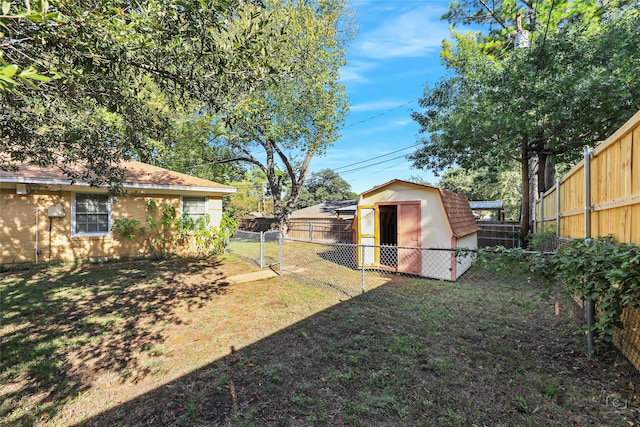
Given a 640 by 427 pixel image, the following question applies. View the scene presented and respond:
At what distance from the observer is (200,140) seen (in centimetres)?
1441

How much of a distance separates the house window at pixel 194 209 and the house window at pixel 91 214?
7.42ft

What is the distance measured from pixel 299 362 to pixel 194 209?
8763 mm

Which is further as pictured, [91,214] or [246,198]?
[246,198]

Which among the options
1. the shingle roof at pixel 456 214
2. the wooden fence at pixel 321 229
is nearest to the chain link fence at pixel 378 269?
the shingle roof at pixel 456 214

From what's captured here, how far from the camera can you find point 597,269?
2.17m

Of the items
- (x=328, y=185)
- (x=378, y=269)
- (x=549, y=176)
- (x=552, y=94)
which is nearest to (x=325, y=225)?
(x=378, y=269)

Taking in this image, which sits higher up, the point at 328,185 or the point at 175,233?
the point at 328,185

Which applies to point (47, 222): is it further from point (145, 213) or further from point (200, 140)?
point (200, 140)

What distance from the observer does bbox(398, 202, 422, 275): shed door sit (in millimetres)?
7359

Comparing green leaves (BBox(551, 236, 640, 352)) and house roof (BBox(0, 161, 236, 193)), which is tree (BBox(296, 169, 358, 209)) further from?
green leaves (BBox(551, 236, 640, 352))

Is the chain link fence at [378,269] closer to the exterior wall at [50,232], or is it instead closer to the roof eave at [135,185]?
the roof eave at [135,185]

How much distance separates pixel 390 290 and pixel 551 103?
279 inches

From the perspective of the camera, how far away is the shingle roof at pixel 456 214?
693cm

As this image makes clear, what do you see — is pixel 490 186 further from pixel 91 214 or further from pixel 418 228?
pixel 91 214
